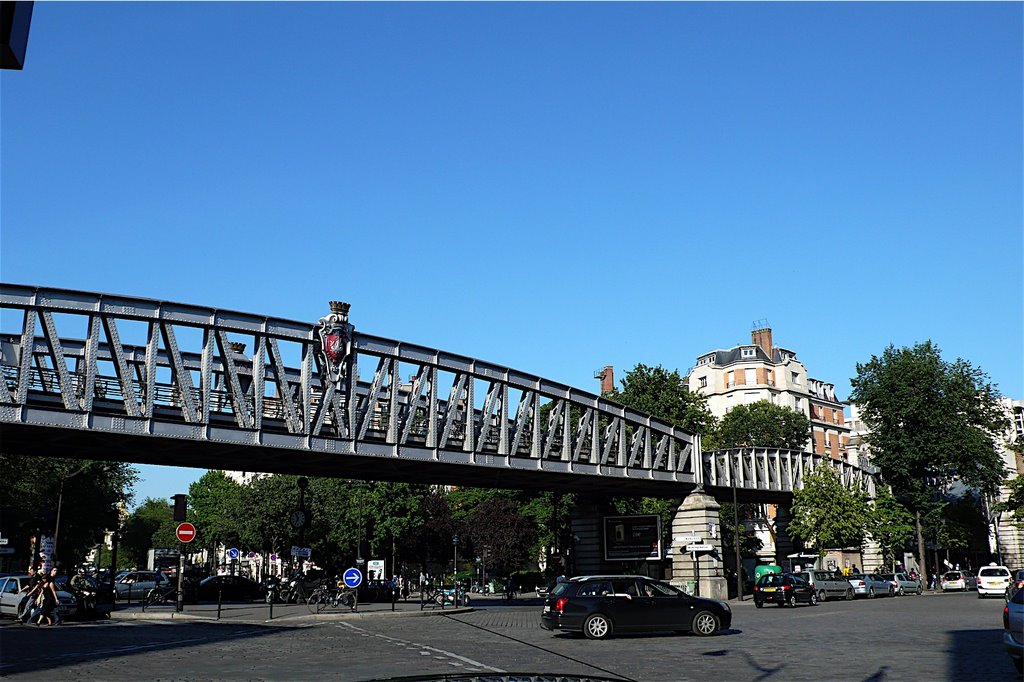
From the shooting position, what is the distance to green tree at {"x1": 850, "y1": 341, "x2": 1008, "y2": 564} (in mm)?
70125

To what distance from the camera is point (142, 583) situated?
54.2 m

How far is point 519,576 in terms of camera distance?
8006 cm

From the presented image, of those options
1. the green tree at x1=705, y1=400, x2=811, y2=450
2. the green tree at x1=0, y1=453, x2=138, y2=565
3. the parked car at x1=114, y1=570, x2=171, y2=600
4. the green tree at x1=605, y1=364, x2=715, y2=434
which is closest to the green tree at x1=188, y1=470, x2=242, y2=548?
the green tree at x1=0, y1=453, x2=138, y2=565

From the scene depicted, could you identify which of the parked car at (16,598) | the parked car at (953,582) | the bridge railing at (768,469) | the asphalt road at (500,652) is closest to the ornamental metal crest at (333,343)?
the asphalt road at (500,652)

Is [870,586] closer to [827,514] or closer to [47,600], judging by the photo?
[827,514]

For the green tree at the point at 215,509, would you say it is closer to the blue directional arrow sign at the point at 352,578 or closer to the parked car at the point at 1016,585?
the blue directional arrow sign at the point at 352,578

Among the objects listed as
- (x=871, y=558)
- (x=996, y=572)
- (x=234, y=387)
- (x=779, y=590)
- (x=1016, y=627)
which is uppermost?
(x=234, y=387)

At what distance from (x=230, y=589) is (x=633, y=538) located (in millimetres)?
22310

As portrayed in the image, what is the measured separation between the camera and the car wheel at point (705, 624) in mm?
24109

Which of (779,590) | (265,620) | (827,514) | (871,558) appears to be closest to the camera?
(265,620)

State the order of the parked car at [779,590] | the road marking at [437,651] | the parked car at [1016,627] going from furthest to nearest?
the parked car at [779,590] → the road marking at [437,651] → the parked car at [1016,627]

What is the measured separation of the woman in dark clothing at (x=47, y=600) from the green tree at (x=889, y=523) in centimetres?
5324

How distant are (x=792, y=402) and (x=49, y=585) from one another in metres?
92.2

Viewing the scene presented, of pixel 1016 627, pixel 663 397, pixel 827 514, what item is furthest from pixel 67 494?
pixel 1016 627
